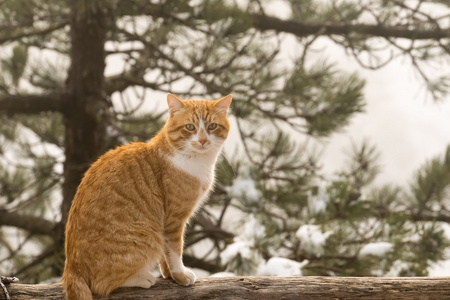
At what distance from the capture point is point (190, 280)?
2.91ft

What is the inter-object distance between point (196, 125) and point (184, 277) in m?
0.27

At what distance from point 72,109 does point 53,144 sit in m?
0.41

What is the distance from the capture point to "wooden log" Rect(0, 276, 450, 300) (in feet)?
2.78

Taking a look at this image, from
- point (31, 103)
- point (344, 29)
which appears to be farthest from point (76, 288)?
point (344, 29)

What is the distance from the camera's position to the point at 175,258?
89cm

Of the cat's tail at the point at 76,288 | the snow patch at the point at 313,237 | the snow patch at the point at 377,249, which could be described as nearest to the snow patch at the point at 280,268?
the snow patch at the point at 313,237

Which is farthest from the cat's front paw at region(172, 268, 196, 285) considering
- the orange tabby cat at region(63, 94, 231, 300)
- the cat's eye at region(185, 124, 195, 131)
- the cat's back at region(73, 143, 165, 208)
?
the cat's eye at region(185, 124, 195, 131)

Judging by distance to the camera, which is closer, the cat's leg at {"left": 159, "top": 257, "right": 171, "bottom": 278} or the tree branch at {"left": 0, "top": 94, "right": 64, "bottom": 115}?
the cat's leg at {"left": 159, "top": 257, "right": 171, "bottom": 278}

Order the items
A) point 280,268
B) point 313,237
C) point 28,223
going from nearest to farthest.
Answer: point 280,268 < point 313,237 < point 28,223

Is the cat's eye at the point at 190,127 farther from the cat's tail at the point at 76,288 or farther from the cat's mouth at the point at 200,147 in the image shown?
the cat's tail at the point at 76,288

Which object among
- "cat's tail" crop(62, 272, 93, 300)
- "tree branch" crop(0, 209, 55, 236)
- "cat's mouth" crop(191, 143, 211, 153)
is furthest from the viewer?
"tree branch" crop(0, 209, 55, 236)

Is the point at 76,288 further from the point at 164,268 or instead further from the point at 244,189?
the point at 244,189

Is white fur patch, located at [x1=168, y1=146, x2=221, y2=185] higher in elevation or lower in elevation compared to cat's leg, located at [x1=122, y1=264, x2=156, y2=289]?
higher

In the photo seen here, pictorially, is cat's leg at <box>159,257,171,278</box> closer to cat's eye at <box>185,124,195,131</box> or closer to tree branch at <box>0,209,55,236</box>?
cat's eye at <box>185,124,195,131</box>
